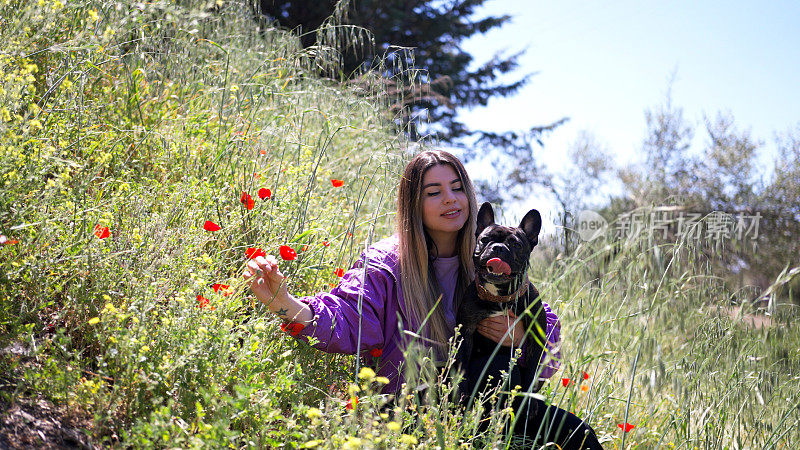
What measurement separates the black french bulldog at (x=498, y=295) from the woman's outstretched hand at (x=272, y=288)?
24.6 inches

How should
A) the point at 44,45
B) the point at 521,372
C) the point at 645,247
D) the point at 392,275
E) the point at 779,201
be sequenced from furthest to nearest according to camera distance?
the point at 779,201 → the point at 44,45 → the point at 392,275 → the point at 521,372 → the point at 645,247

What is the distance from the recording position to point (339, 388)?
6.86 ft

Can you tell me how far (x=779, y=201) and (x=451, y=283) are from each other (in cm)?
1014

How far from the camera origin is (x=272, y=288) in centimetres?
189

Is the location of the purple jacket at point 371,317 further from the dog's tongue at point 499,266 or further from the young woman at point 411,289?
the dog's tongue at point 499,266

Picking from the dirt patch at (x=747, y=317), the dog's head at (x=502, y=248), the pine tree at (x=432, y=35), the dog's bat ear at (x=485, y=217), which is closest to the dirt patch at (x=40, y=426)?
the dog's head at (x=502, y=248)

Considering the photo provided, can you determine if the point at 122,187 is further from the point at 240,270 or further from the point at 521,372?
the point at 521,372

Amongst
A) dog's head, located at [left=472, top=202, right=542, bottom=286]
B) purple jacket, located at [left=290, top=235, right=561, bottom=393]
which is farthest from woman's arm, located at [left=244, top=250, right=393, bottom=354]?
dog's head, located at [left=472, top=202, right=542, bottom=286]

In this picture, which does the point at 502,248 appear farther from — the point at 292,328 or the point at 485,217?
the point at 292,328

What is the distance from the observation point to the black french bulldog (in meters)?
1.93

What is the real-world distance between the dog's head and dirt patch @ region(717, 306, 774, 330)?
2.42 ft

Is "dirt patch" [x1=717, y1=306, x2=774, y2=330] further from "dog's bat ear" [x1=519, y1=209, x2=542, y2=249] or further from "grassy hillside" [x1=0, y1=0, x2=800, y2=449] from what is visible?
"dog's bat ear" [x1=519, y1=209, x2=542, y2=249]

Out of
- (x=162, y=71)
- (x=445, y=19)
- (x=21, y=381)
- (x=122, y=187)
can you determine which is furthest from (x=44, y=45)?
(x=445, y=19)

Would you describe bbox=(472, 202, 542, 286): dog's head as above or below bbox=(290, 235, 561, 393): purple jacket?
above
